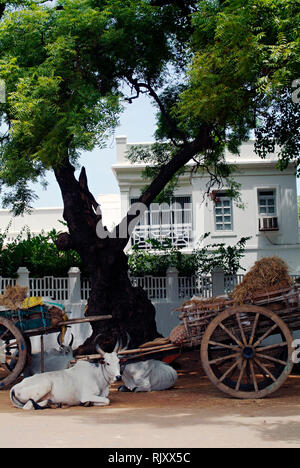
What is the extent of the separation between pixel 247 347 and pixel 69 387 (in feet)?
8.75

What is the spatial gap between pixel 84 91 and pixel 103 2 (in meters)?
2.29

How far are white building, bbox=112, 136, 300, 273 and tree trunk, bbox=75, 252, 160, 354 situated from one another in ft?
32.8

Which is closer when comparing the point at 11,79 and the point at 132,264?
the point at 11,79

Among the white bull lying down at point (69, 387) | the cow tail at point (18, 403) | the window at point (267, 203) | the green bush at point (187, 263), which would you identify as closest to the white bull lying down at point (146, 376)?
the white bull lying down at point (69, 387)

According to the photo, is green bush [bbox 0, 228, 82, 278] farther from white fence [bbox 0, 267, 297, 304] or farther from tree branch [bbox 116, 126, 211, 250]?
tree branch [bbox 116, 126, 211, 250]

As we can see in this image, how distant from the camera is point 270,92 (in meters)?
10.2

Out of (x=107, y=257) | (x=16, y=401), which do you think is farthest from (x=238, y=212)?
(x=16, y=401)

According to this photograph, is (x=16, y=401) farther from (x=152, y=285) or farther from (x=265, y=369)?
(x=152, y=285)

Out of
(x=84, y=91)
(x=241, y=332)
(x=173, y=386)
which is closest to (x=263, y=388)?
(x=241, y=332)

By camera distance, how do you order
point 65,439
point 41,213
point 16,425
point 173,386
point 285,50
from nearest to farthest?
point 65,439, point 16,425, point 285,50, point 173,386, point 41,213

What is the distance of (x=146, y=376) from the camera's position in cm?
997

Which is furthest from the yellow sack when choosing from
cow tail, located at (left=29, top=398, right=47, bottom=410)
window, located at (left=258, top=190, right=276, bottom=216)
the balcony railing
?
window, located at (left=258, top=190, right=276, bottom=216)

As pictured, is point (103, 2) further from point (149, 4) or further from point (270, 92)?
point (270, 92)

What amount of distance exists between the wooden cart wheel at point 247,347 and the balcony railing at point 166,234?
46.2ft
